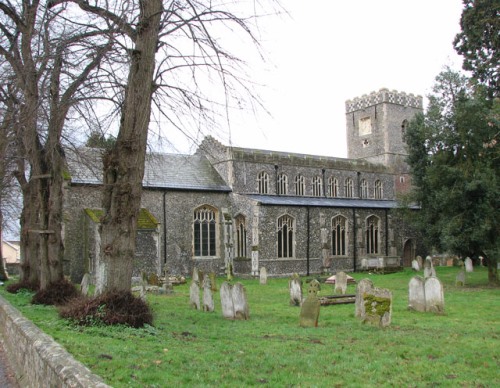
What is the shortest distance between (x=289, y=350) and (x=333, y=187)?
28.4m

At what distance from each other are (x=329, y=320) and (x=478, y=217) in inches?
432

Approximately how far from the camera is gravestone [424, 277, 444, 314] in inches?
512

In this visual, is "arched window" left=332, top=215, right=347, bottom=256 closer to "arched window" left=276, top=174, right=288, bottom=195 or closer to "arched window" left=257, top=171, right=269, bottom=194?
"arched window" left=276, top=174, right=288, bottom=195

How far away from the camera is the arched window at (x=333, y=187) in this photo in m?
35.8

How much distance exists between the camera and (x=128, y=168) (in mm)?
9414

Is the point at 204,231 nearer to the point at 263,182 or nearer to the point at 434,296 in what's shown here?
the point at 263,182

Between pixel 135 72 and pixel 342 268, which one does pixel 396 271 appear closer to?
pixel 342 268

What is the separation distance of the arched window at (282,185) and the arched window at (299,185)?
0.89m

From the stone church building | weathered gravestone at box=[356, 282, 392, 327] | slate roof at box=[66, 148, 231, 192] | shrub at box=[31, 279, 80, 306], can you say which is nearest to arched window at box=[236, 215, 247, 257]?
the stone church building

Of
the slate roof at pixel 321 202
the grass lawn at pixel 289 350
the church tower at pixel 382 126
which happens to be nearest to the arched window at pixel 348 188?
the slate roof at pixel 321 202

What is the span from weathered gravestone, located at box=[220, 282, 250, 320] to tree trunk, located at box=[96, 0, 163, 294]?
3.55 meters

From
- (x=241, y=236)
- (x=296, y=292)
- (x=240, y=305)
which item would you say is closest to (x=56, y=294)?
(x=240, y=305)

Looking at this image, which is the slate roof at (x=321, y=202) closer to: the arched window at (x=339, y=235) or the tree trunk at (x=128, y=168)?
the arched window at (x=339, y=235)

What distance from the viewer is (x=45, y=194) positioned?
48.2 ft
